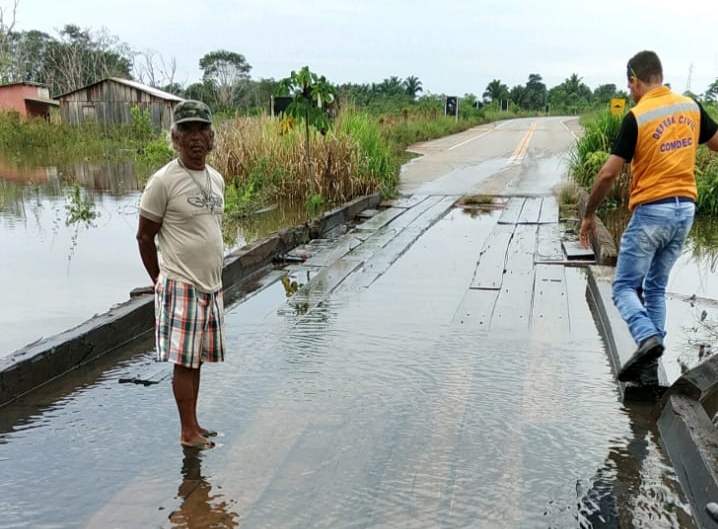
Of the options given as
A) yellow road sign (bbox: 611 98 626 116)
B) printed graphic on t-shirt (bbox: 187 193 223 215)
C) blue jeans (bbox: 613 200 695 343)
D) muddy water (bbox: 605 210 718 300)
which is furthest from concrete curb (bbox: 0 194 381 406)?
yellow road sign (bbox: 611 98 626 116)

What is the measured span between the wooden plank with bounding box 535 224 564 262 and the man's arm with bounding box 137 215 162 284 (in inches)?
221

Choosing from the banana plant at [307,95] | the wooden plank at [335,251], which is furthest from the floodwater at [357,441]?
the banana plant at [307,95]

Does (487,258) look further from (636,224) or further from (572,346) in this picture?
(636,224)

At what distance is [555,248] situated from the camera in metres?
8.79

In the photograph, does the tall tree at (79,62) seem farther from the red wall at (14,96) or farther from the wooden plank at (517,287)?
the wooden plank at (517,287)

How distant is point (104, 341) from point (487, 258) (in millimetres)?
4777

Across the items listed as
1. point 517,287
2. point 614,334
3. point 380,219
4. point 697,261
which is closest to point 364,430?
point 614,334

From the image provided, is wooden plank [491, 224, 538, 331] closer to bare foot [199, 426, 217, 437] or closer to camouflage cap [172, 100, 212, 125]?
bare foot [199, 426, 217, 437]

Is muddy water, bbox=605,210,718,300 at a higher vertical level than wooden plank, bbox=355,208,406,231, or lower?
lower

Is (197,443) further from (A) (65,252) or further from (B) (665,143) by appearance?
(A) (65,252)

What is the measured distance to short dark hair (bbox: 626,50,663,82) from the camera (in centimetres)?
409

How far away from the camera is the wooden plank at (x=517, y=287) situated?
582 cm

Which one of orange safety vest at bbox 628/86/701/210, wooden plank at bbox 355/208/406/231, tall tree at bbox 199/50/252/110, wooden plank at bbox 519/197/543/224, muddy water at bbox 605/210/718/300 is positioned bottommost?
muddy water at bbox 605/210/718/300

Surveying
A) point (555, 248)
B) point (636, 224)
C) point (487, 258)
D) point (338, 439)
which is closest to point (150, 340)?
point (338, 439)
